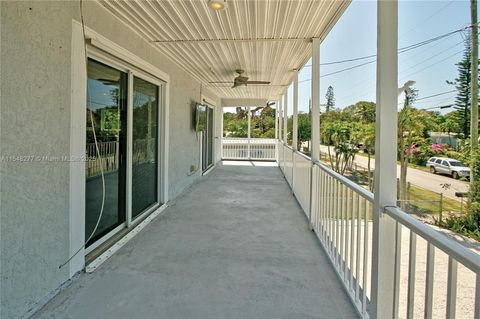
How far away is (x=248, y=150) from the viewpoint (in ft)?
41.7

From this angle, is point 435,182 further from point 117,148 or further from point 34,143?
point 117,148

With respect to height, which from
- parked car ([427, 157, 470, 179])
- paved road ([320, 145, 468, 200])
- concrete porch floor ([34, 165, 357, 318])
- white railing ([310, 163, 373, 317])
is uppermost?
parked car ([427, 157, 470, 179])

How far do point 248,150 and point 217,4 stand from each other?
10.1 meters

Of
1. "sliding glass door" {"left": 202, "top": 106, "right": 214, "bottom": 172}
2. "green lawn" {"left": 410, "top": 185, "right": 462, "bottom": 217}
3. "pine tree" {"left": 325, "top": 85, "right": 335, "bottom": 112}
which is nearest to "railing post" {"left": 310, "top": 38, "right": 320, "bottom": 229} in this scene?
"green lawn" {"left": 410, "top": 185, "right": 462, "bottom": 217}

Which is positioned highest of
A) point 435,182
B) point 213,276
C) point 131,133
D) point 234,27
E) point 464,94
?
point 234,27

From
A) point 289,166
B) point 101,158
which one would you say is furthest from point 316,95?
point 289,166

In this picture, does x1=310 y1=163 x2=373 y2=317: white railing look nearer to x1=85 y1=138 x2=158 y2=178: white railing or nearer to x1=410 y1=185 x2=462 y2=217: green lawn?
x1=410 y1=185 x2=462 y2=217: green lawn

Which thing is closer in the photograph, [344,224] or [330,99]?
[344,224]

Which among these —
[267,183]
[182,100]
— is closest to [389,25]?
[182,100]

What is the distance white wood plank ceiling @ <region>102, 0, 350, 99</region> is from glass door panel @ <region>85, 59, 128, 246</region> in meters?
0.71

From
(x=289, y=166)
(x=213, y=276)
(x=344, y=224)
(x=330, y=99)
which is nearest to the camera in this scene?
(x=213, y=276)

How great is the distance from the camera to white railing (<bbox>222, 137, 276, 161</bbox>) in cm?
1273

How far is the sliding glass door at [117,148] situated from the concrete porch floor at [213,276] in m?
0.37

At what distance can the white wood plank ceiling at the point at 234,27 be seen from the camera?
2.85 meters
